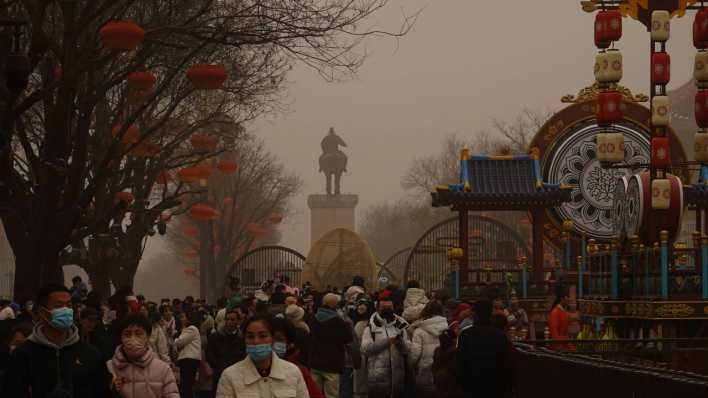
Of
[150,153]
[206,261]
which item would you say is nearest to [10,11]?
[150,153]

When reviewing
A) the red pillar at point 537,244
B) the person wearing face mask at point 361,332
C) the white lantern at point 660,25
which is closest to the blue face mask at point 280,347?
the person wearing face mask at point 361,332

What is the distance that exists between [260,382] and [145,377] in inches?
60.4

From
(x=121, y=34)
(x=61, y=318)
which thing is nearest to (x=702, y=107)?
(x=121, y=34)

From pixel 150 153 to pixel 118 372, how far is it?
20.8 metres

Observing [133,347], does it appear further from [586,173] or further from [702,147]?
[586,173]

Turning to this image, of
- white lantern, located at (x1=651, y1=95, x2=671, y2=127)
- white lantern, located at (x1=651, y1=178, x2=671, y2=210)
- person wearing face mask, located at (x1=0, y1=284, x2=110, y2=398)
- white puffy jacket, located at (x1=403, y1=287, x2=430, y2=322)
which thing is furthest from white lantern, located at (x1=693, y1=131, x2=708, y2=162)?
person wearing face mask, located at (x1=0, y1=284, x2=110, y2=398)

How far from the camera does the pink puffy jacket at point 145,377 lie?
963 cm

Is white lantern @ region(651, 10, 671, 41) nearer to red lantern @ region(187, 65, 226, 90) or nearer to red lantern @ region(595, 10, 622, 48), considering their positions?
red lantern @ region(595, 10, 622, 48)

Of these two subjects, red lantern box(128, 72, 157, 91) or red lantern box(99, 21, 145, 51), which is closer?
red lantern box(99, 21, 145, 51)

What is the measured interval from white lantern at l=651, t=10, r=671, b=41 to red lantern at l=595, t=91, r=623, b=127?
7.63 feet

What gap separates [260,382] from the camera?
839 centimetres

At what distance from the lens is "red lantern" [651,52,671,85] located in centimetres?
2708

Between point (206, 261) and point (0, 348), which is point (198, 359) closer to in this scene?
point (0, 348)

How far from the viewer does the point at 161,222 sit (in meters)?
39.2
